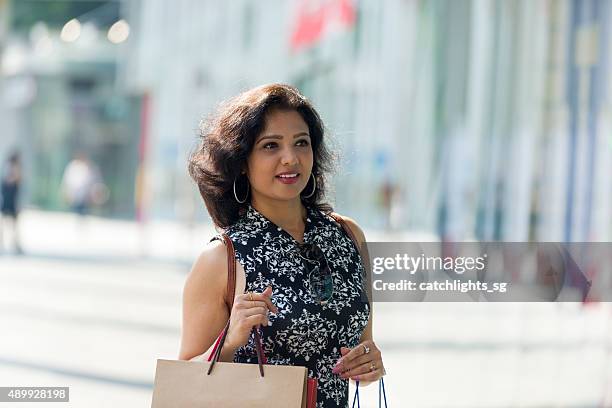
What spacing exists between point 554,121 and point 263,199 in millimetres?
10973

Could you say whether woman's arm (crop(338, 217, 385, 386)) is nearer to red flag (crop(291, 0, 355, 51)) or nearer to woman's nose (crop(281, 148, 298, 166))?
woman's nose (crop(281, 148, 298, 166))

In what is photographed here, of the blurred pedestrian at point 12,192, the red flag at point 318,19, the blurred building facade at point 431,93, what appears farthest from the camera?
the red flag at point 318,19

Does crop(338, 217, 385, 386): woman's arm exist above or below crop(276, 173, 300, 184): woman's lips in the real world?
below

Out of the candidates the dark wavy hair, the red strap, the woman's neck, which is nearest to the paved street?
the woman's neck

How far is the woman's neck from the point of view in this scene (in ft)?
9.64

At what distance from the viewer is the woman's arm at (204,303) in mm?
2775

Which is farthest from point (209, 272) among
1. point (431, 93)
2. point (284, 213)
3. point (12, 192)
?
point (12, 192)

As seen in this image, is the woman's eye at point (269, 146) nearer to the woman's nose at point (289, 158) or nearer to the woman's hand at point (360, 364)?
the woman's nose at point (289, 158)

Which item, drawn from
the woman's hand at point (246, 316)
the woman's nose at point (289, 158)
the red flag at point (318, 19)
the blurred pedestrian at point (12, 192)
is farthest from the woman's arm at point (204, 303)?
the red flag at point (318, 19)

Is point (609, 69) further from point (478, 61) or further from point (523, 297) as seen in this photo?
point (523, 297)

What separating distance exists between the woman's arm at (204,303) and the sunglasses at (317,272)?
22 cm

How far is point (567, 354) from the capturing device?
907 cm

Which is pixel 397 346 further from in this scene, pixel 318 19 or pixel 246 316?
pixel 318 19

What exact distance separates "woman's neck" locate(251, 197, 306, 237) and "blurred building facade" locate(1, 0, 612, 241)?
231 millimetres
